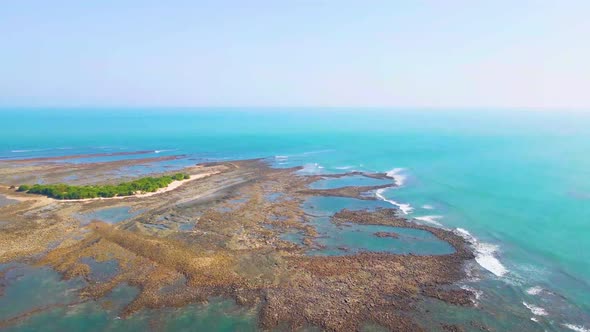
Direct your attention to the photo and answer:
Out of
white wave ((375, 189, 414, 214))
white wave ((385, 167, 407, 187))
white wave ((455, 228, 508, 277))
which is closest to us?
white wave ((455, 228, 508, 277))

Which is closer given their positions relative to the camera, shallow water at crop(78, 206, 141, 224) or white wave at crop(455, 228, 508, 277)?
white wave at crop(455, 228, 508, 277)

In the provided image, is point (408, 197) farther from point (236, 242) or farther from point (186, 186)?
point (186, 186)

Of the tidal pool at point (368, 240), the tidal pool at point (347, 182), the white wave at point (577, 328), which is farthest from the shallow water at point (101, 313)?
the tidal pool at point (347, 182)

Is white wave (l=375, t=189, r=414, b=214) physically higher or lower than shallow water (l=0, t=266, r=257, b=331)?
higher

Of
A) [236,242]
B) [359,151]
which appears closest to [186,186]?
[236,242]

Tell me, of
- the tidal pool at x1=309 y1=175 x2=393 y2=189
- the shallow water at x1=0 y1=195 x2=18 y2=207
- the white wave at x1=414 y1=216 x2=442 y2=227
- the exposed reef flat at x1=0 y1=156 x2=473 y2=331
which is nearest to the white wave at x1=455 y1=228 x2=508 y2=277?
the exposed reef flat at x1=0 y1=156 x2=473 y2=331

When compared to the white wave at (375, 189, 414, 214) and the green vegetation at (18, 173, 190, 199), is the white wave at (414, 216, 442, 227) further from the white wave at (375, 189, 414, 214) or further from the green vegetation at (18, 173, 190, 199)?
the green vegetation at (18, 173, 190, 199)
